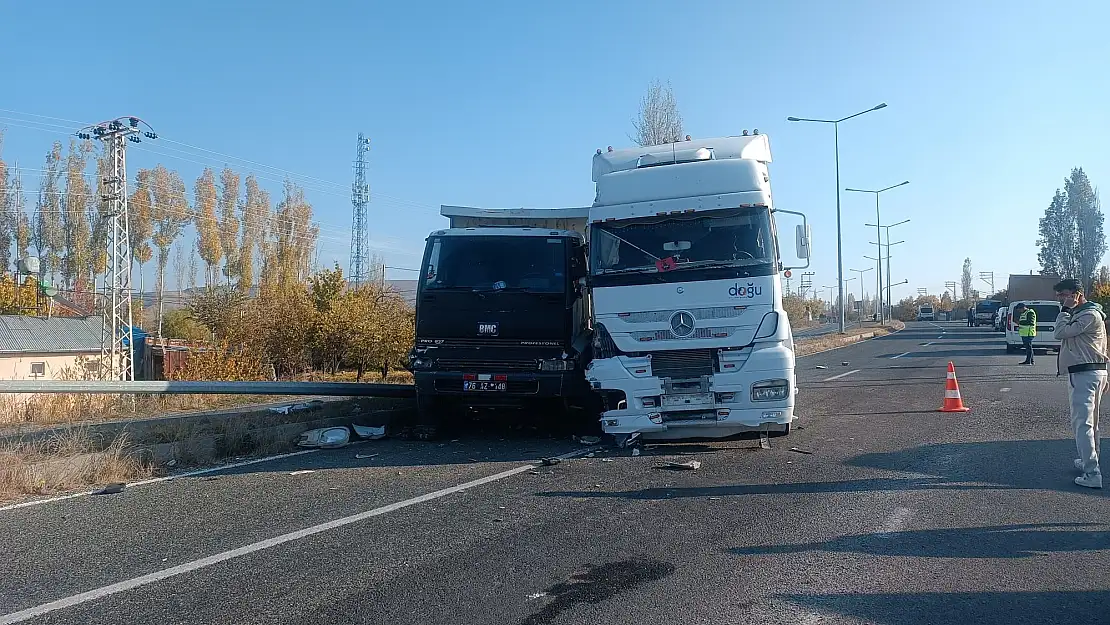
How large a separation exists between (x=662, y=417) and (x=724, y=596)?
398 centimetres

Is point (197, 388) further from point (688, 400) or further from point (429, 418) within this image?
point (688, 400)

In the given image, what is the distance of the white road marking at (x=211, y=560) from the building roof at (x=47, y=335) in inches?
1781

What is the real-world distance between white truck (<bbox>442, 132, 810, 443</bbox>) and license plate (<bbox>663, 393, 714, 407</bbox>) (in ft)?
0.04

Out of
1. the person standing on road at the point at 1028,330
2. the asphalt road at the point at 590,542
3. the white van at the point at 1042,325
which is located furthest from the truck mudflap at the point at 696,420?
the white van at the point at 1042,325

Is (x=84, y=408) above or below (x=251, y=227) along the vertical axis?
below

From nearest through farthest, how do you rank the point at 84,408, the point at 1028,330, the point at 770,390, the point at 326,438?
the point at 770,390 < the point at 326,438 < the point at 84,408 < the point at 1028,330

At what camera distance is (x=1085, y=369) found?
6.92m

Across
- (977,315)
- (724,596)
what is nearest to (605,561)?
(724,596)

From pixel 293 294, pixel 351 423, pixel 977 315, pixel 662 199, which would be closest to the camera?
pixel 662 199

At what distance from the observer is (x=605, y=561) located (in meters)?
4.89

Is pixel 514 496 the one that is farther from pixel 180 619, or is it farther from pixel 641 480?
pixel 180 619

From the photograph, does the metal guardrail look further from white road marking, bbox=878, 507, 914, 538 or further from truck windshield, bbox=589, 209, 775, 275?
white road marking, bbox=878, 507, 914, 538

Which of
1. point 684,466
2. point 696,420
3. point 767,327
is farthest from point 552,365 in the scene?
point 767,327

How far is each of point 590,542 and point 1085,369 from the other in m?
4.78
